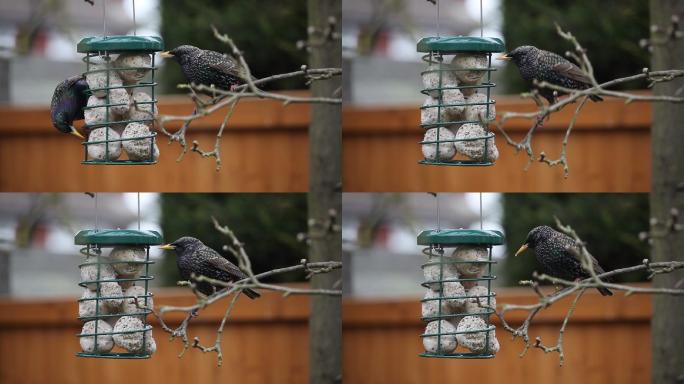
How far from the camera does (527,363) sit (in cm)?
421

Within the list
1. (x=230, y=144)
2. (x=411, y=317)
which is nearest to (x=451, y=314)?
(x=411, y=317)

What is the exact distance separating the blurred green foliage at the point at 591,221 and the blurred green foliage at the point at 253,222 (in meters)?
0.79

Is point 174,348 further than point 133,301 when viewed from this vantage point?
Yes

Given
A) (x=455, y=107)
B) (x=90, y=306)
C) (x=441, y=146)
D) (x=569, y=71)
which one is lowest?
(x=90, y=306)

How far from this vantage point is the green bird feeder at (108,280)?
2840mm

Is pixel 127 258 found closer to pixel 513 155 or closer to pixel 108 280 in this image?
pixel 108 280

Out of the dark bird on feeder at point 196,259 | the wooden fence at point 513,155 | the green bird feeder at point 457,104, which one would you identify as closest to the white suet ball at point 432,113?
the green bird feeder at point 457,104

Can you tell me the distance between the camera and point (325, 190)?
3520mm

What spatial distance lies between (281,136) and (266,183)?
0.18 metres

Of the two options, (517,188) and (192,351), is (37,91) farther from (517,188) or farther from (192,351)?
(517,188)

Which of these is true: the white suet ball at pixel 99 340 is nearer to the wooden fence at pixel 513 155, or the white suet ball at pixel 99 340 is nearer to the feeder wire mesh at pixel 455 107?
the feeder wire mesh at pixel 455 107

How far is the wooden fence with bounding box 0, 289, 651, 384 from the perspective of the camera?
164 inches

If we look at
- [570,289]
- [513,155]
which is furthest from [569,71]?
[513,155]

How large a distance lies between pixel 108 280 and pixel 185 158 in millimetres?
1354
